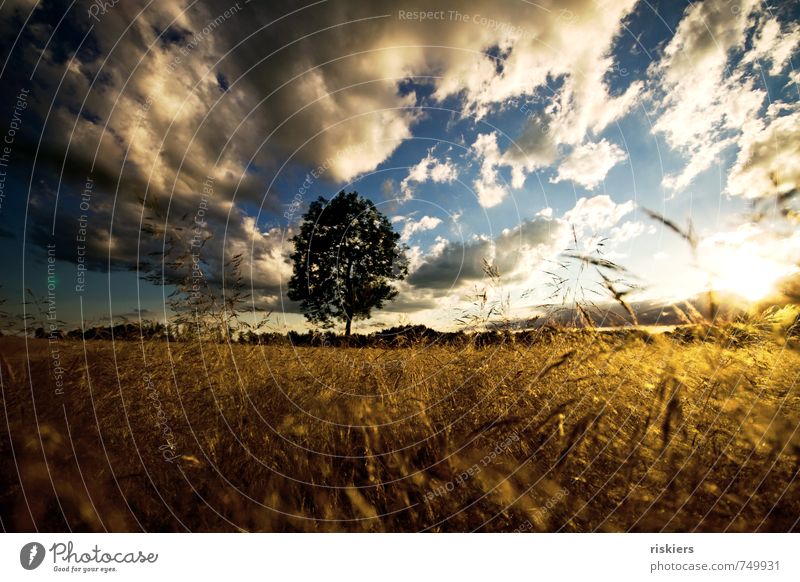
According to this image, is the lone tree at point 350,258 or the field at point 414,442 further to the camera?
the lone tree at point 350,258

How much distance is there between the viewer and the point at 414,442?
289 cm

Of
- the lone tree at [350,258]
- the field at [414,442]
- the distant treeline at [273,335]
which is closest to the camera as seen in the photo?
the field at [414,442]

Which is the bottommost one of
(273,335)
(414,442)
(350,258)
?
(414,442)

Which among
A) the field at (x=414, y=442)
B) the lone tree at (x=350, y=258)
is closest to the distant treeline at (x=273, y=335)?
the field at (x=414, y=442)

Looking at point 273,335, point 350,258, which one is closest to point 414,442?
point 273,335

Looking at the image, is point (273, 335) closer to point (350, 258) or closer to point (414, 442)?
point (414, 442)

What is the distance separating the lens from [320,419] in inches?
121

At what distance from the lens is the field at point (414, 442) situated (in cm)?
246

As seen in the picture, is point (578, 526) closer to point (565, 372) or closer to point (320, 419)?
point (565, 372)

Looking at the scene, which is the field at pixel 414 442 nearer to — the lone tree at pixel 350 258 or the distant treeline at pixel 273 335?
the distant treeline at pixel 273 335

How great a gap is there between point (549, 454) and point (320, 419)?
2.09 meters

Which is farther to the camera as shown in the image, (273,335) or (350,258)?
(350,258)
